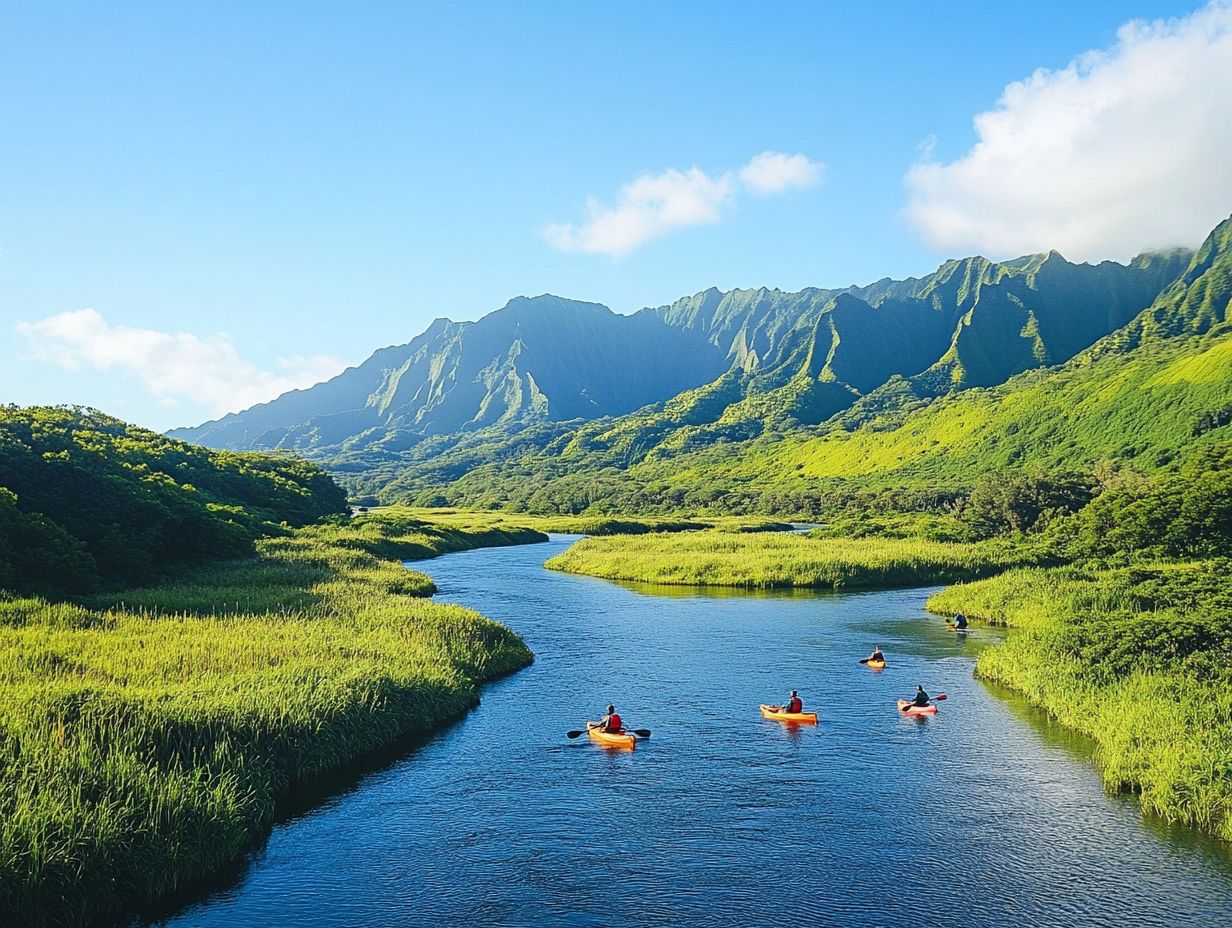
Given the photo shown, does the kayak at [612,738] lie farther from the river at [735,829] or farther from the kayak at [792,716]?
the kayak at [792,716]

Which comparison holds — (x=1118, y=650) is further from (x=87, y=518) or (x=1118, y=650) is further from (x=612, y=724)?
(x=87, y=518)

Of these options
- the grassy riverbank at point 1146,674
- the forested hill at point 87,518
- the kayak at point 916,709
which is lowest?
the kayak at point 916,709

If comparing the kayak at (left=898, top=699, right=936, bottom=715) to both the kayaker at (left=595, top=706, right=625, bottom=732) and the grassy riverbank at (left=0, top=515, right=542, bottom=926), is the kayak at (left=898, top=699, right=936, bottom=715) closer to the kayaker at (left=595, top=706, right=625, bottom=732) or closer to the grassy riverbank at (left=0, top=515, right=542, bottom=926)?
the kayaker at (left=595, top=706, right=625, bottom=732)

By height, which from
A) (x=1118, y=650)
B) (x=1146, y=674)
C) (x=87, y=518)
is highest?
(x=87, y=518)

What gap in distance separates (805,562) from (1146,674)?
5450 cm

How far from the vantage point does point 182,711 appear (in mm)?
30359

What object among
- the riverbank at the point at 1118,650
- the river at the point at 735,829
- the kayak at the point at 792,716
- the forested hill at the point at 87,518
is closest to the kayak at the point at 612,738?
the river at the point at 735,829

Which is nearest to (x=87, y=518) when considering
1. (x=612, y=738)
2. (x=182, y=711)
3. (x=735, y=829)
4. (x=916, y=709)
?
(x=182, y=711)

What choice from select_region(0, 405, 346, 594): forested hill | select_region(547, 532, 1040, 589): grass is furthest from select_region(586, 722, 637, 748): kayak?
select_region(547, 532, 1040, 589): grass

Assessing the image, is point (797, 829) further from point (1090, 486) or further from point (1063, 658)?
point (1090, 486)

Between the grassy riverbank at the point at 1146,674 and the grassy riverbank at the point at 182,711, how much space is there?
2670cm

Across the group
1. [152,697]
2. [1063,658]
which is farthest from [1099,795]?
[152,697]

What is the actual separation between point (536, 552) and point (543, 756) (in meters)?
106

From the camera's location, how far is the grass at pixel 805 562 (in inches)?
3529
